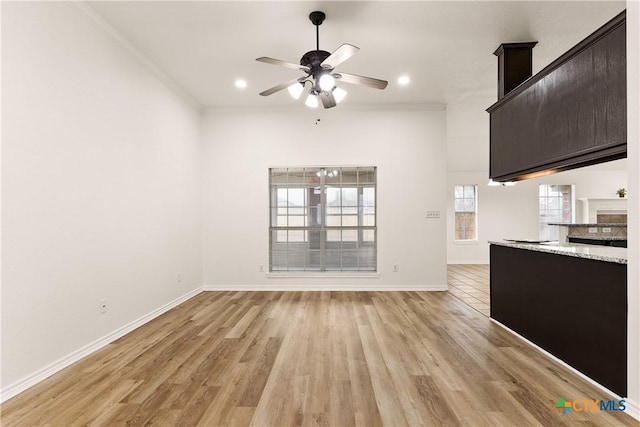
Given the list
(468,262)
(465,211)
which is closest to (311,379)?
(468,262)

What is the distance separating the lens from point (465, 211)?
8.53m

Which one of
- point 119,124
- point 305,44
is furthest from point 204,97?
point 305,44


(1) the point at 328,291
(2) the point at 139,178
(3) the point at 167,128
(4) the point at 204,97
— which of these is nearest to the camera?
(2) the point at 139,178

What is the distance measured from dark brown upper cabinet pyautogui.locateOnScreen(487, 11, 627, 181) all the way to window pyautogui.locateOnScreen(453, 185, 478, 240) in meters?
5.47

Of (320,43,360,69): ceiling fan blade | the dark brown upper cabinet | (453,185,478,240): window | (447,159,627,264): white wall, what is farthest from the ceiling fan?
(453,185,478,240): window

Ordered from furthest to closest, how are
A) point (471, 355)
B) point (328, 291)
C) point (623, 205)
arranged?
1. point (623, 205)
2. point (328, 291)
3. point (471, 355)

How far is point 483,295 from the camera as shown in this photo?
4789mm

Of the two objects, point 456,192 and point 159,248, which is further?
point 456,192

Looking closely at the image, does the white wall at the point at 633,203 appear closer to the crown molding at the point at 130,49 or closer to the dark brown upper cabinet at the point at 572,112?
the dark brown upper cabinet at the point at 572,112

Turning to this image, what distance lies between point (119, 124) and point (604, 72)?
4128mm

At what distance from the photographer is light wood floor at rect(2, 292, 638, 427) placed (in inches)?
Answer: 70.3

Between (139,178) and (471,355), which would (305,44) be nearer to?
(139,178)

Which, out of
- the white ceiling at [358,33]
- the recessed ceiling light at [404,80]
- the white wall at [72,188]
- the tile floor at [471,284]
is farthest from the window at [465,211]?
the white wall at [72,188]
